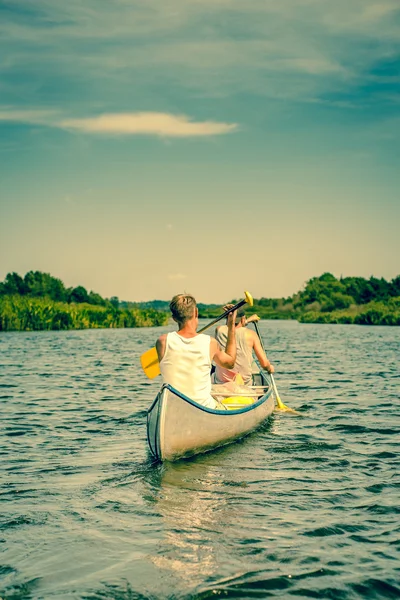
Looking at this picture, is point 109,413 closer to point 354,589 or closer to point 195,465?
point 195,465

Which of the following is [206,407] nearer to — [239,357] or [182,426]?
[182,426]

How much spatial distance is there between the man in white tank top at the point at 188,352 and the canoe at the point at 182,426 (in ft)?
1.03

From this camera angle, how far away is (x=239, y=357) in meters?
11.8

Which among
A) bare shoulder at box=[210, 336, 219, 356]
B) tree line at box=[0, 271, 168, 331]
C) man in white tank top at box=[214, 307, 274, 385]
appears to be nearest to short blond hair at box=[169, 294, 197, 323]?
bare shoulder at box=[210, 336, 219, 356]

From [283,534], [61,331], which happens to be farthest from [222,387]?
[61,331]

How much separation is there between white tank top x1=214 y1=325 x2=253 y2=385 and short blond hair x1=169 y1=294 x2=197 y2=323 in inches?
125

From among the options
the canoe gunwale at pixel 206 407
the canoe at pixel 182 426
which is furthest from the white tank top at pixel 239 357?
the canoe at pixel 182 426

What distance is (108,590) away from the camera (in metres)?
4.74

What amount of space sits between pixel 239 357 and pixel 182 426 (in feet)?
12.0

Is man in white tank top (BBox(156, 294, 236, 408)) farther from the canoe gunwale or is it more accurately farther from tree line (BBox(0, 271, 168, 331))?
tree line (BBox(0, 271, 168, 331))

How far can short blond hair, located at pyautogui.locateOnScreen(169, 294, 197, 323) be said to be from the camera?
25.8ft

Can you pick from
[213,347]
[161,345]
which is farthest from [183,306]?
[213,347]

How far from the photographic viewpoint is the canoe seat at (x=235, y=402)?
10.8m

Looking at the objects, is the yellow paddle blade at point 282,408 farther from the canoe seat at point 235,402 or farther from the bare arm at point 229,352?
the bare arm at point 229,352
